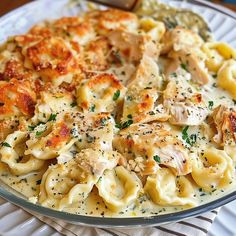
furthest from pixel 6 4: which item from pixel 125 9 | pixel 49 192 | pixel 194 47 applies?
pixel 49 192

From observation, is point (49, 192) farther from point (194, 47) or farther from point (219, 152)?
point (194, 47)

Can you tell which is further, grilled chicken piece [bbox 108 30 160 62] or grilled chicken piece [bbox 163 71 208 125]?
grilled chicken piece [bbox 108 30 160 62]

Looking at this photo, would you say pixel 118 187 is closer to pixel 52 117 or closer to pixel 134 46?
pixel 52 117

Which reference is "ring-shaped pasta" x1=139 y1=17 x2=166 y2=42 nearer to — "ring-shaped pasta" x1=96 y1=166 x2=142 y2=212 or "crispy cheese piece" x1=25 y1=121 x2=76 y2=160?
"crispy cheese piece" x1=25 y1=121 x2=76 y2=160

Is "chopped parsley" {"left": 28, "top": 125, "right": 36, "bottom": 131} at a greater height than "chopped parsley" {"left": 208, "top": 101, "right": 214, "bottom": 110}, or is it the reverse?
"chopped parsley" {"left": 208, "top": 101, "right": 214, "bottom": 110}

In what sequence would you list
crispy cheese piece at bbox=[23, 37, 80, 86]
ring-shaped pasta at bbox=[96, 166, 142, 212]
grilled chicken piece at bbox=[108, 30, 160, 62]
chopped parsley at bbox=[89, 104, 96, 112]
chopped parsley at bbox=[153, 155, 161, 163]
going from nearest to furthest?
1. ring-shaped pasta at bbox=[96, 166, 142, 212]
2. chopped parsley at bbox=[153, 155, 161, 163]
3. chopped parsley at bbox=[89, 104, 96, 112]
4. crispy cheese piece at bbox=[23, 37, 80, 86]
5. grilled chicken piece at bbox=[108, 30, 160, 62]

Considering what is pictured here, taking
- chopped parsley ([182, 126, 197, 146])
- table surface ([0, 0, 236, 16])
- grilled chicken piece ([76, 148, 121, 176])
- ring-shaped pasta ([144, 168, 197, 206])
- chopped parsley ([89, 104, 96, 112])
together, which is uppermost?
grilled chicken piece ([76, 148, 121, 176])

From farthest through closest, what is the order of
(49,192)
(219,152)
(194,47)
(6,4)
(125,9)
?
(6,4) < (125,9) < (194,47) < (219,152) < (49,192)

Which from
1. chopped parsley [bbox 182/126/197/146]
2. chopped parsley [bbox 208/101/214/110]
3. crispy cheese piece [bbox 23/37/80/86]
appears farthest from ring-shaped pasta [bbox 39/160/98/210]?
chopped parsley [bbox 208/101/214/110]
